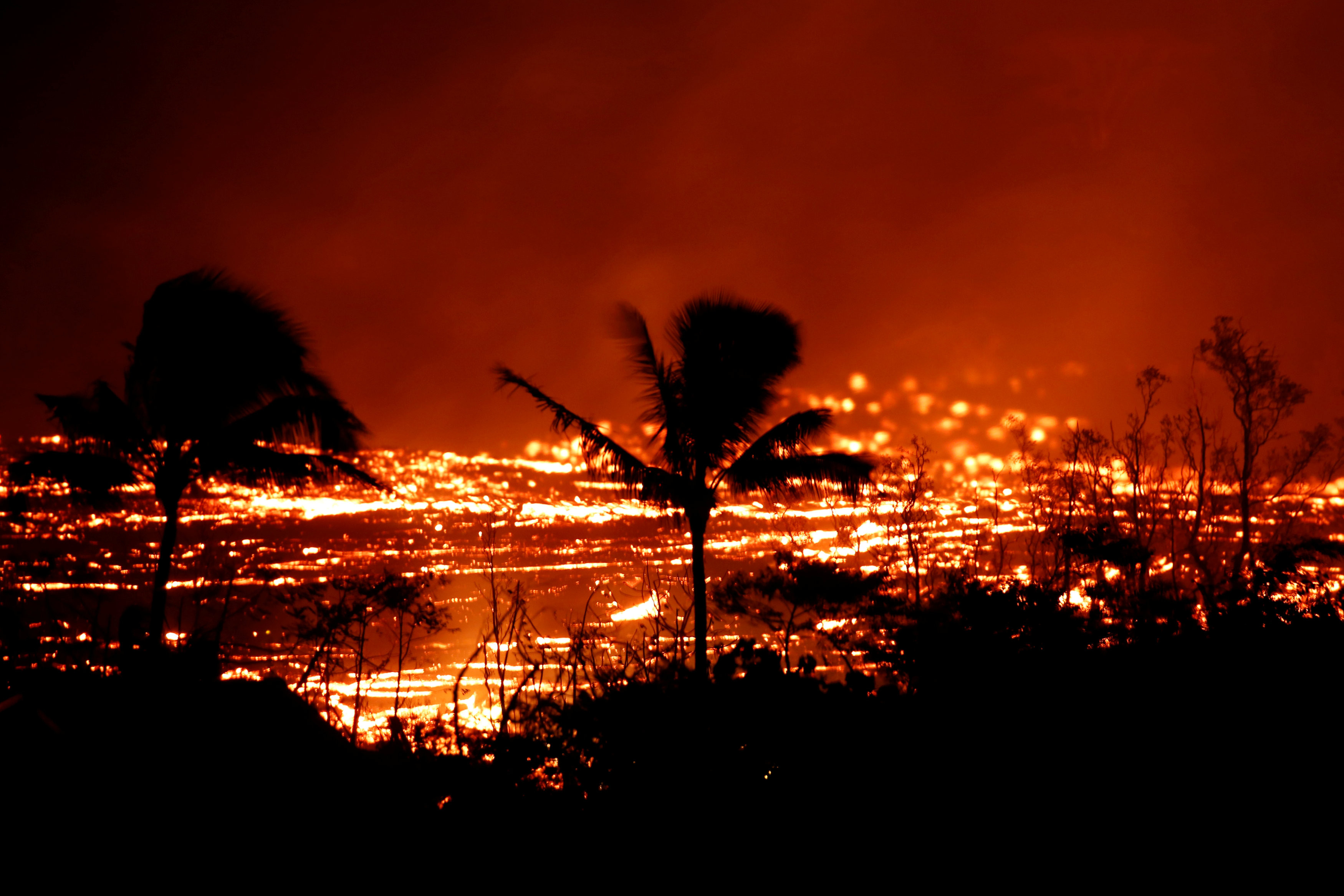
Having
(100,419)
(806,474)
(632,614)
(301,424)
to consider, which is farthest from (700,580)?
(632,614)

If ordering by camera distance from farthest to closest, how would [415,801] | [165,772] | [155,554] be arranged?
[155,554] → [165,772] → [415,801]

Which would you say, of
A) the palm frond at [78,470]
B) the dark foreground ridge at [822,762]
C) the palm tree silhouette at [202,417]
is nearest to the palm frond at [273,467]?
the palm tree silhouette at [202,417]

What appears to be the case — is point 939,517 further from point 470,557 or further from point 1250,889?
point 1250,889

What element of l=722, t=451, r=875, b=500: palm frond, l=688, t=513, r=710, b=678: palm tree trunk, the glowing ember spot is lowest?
the glowing ember spot

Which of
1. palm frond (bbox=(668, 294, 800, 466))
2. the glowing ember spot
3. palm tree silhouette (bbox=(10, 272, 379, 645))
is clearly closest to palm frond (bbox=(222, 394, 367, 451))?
palm tree silhouette (bbox=(10, 272, 379, 645))

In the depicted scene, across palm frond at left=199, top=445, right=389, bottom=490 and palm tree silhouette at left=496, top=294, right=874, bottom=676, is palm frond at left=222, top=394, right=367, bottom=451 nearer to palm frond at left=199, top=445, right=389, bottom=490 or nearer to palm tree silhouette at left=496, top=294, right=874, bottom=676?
palm frond at left=199, top=445, right=389, bottom=490

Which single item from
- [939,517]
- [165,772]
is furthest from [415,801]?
[939,517]
